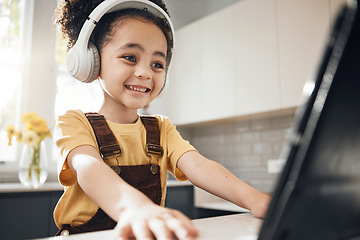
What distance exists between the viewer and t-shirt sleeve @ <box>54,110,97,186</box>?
2.21 feet

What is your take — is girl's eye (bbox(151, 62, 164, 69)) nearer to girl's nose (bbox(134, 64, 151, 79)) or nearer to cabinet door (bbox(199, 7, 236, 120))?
girl's nose (bbox(134, 64, 151, 79))

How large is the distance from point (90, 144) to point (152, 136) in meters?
0.27

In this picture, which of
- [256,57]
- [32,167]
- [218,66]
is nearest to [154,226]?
[32,167]

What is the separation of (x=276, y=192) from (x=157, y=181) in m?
0.69

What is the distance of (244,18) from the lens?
8.98 feet

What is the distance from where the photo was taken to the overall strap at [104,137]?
2.61 feet

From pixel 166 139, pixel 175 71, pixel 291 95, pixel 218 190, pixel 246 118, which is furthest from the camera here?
pixel 175 71

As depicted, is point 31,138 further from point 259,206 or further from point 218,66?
point 259,206

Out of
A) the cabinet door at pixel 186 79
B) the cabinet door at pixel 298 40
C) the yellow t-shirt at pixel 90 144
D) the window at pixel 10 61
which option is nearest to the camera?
the yellow t-shirt at pixel 90 144

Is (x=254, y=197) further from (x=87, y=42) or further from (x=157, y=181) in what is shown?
(x=87, y=42)

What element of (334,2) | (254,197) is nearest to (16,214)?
(254,197)

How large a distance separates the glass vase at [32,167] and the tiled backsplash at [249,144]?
1745 millimetres

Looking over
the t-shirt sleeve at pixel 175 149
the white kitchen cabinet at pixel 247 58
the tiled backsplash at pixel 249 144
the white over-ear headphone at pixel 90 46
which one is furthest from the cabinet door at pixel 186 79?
the white over-ear headphone at pixel 90 46

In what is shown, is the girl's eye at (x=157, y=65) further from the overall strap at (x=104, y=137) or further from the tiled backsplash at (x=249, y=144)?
the tiled backsplash at (x=249, y=144)
